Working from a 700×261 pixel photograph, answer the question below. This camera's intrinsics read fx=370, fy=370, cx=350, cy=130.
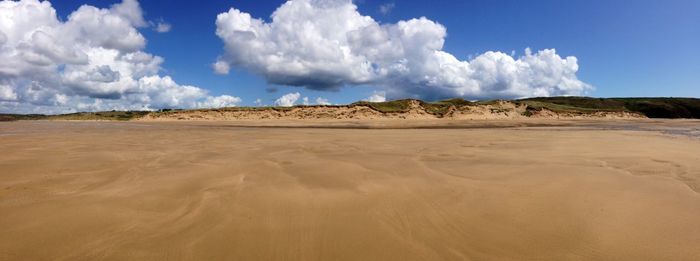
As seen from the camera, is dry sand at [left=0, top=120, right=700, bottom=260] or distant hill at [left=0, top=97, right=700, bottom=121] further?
distant hill at [left=0, top=97, right=700, bottom=121]

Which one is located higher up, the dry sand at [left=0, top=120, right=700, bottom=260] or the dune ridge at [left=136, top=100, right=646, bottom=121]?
the dune ridge at [left=136, top=100, right=646, bottom=121]

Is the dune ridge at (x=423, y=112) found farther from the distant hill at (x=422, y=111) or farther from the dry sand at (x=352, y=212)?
the dry sand at (x=352, y=212)

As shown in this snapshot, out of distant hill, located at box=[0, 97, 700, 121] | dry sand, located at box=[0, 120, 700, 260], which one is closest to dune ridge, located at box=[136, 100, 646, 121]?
distant hill, located at box=[0, 97, 700, 121]

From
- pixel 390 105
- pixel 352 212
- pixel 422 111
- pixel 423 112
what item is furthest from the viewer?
pixel 390 105

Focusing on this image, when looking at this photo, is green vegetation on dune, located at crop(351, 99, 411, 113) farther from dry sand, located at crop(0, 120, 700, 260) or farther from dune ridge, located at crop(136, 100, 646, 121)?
dry sand, located at crop(0, 120, 700, 260)

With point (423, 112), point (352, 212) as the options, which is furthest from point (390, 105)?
point (352, 212)

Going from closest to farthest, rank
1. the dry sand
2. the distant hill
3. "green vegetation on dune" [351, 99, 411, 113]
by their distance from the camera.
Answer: the dry sand → the distant hill → "green vegetation on dune" [351, 99, 411, 113]

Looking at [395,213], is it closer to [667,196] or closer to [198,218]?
[198,218]

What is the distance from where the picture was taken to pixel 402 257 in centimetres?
334

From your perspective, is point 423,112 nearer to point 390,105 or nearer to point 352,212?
point 390,105

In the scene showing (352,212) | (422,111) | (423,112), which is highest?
(422,111)

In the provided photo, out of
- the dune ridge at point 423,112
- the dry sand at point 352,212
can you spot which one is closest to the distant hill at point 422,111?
the dune ridge at point 423,112

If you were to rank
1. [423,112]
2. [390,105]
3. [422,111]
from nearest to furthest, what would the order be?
[423,112]
[422,111]
[390,105]

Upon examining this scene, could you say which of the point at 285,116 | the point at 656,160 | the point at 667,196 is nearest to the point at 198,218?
the point at 667,196
